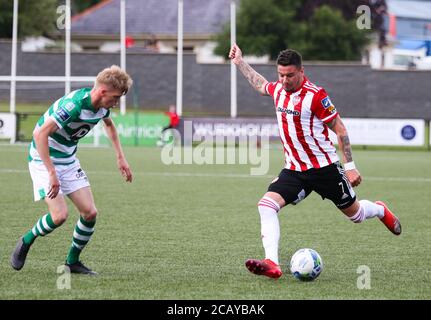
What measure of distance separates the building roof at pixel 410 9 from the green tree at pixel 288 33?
40.4 meters

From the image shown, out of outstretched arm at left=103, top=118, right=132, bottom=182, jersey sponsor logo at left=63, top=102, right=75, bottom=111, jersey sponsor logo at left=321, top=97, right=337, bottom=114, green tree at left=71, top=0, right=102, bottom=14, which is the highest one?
green tree at left=71, top=0, right=102, bottom=14

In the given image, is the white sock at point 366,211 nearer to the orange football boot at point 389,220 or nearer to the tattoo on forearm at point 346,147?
the orange football boot at point 389,220

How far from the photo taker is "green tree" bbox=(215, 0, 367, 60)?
146ft

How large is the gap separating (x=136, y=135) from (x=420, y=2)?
6924 cm

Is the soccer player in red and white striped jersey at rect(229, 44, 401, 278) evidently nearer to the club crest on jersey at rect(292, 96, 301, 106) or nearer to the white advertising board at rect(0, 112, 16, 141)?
the club crest on jersey at rect(292, 96, 301, 106)

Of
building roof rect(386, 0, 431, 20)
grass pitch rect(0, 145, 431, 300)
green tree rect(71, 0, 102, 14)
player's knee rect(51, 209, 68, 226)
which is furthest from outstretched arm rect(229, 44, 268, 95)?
building roof rect(386, 0, 431, 20)

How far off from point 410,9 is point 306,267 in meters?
83.7

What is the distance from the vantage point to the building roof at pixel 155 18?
50.5m

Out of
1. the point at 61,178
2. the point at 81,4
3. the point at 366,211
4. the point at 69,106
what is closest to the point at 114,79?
the point at 69,106

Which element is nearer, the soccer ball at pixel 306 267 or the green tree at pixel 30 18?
the soccer ball at pixel 306 267

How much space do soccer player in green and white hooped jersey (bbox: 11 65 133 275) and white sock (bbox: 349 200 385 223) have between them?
97.3 inches

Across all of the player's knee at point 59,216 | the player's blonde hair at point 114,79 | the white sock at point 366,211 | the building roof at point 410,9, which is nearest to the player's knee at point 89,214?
the player's knee at point 59,216

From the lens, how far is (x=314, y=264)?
7.59 meters

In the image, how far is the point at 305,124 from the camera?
26.0 ft
